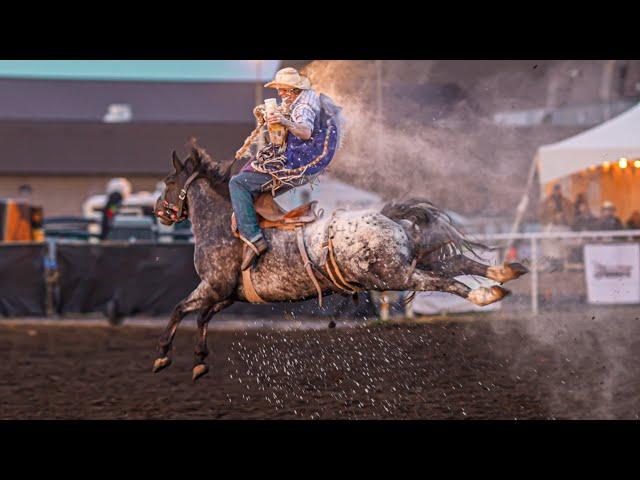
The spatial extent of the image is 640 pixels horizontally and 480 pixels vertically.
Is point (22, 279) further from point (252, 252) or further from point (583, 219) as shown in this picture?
point (583, 219)

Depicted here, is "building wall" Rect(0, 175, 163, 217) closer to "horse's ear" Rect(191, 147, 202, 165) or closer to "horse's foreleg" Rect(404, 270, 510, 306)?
"horse's ear" Rect(191, 147, 202, 165)

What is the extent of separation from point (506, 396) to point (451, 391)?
49cm

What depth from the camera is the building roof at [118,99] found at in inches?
1158

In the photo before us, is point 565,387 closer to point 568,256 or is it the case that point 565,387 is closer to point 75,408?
point 75,408

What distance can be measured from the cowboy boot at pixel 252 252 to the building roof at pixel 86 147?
66.0 feet

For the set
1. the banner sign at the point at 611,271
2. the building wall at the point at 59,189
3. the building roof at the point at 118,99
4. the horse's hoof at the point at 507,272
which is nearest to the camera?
the horse's hoof at the point at 507,272

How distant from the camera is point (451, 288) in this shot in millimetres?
4926

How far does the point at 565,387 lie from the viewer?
727 cm

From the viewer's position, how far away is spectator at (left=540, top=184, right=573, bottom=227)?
13.6m

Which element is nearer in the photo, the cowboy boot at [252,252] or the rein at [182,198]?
the cowboy boot at [252,252]

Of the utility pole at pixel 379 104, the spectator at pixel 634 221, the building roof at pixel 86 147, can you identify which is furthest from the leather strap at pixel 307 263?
the building roof at pixel 86 147

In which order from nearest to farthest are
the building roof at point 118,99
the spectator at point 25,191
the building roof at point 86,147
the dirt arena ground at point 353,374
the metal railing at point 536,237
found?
the dirt arena ground at point 353,374
the metal railing at point 536,237
the spectator at point 25,191
the building roof at point 86,147
the building roof at point 118,99

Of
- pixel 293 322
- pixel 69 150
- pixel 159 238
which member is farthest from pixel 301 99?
pixel 69 150

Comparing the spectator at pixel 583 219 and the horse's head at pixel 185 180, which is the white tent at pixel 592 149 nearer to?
the spectator at pixel 583 219
